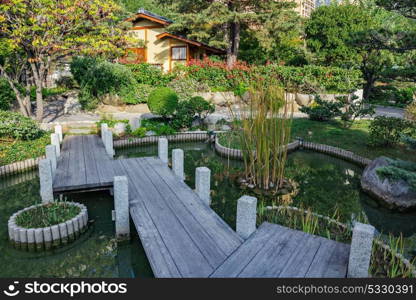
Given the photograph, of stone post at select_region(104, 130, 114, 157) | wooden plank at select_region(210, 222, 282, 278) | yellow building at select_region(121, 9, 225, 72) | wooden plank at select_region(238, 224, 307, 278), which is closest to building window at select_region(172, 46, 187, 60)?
yellow building at select_region(121, 9, 225, 72)

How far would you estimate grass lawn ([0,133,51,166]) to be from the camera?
7149 millimetres

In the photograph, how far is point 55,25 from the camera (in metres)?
8.99

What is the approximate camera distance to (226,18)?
15.2 metres

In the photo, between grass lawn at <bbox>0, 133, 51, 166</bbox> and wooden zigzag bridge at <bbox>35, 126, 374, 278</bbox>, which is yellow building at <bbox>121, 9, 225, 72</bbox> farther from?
wooden zigzag bridge at <bbox>35, 126, 374, 278</bbox>

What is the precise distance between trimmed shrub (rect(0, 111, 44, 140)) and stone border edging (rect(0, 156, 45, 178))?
41.3 inches

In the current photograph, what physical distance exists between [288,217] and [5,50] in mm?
9452

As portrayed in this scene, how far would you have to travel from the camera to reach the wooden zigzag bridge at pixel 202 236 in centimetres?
305

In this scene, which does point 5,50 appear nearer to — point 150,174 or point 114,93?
point 114,93

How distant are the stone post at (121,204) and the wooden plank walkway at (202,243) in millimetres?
198

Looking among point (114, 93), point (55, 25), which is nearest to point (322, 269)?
point (55, 25)

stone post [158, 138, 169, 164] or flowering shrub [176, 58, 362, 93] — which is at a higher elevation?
flowering shrub [176, 58, 362, 93]

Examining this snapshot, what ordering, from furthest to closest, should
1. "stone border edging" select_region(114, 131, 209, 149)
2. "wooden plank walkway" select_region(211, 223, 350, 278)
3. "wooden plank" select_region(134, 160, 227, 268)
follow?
"stone border edging" select_region(114, 131, 209, 149) → "wooden plank" select_region(134, 160, 227, 268) → "wooden plank walkway" select_region(211, 223, 350, 278)

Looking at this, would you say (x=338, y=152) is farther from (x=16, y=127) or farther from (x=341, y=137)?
(x=16, y=127)

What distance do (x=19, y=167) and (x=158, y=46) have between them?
13897mm
